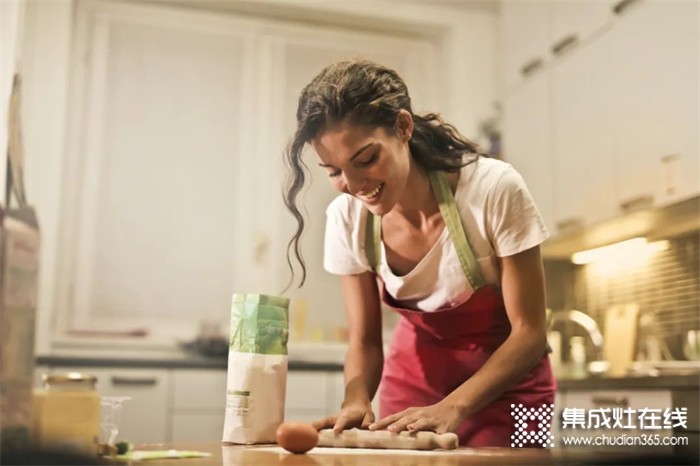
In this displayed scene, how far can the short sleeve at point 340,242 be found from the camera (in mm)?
1209

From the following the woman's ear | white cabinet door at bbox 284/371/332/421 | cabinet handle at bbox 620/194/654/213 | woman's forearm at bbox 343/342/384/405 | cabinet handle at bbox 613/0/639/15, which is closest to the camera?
the woman's ear

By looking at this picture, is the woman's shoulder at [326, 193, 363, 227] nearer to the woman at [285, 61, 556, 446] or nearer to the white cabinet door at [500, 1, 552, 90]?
the woman at [285, 61, 556, 446]

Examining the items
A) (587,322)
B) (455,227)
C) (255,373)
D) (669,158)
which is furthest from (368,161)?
(587,322)

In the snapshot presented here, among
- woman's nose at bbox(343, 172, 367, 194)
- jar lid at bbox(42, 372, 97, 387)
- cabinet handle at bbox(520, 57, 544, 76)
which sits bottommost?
jar lid at bbox(42, 372, 97, 387)

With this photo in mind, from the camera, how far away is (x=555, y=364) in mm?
2518

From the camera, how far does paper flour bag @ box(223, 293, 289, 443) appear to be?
3.10 feet

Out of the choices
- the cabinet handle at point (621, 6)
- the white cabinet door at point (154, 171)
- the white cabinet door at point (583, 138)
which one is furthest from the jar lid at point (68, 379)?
the white cabinet door at point (154, 171)

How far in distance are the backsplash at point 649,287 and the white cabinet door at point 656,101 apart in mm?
227

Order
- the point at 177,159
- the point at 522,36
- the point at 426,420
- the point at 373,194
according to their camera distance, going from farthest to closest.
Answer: the point at 177,159 → the point at 522,36 → the point at 373,194 → the point at 426,420

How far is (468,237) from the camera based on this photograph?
1.12 meters

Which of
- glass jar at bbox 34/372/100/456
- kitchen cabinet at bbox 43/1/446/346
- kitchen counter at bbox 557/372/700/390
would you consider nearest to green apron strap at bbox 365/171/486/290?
glass jar at bbox 34/372/100/456

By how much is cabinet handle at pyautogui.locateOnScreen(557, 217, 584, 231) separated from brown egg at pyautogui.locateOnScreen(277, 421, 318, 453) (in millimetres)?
1648

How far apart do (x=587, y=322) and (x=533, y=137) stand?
2.01 ft

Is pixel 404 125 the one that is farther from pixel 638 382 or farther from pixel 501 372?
pixel 638 382
